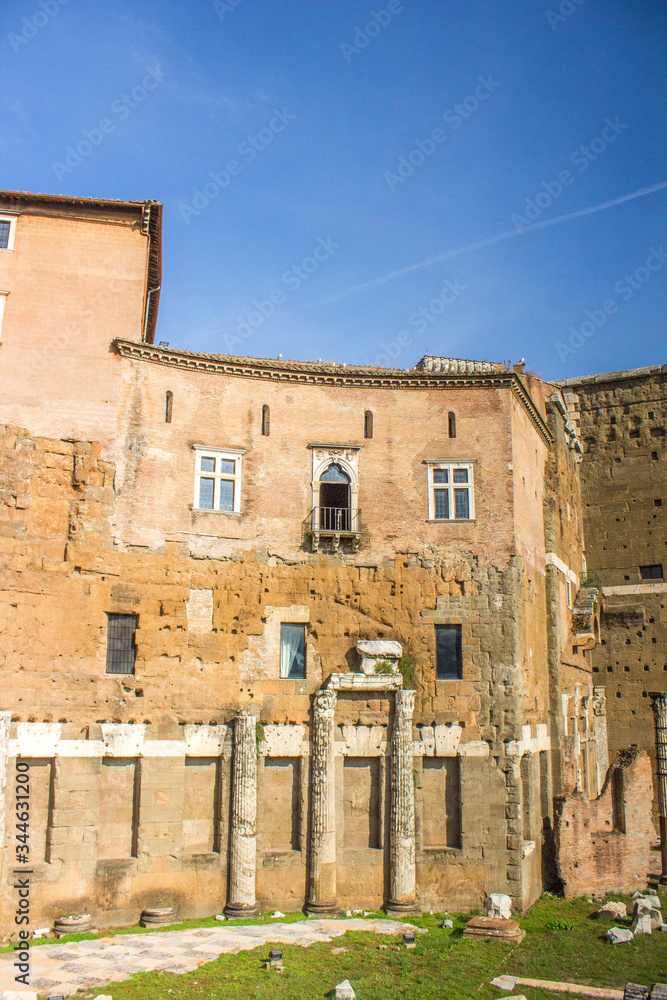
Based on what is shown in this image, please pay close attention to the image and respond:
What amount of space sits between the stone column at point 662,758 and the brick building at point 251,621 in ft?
5.65

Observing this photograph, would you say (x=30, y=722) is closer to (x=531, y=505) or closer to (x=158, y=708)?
(x=158, y=708)

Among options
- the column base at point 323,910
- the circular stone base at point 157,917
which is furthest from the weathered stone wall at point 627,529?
the circular stone base at point 157,917

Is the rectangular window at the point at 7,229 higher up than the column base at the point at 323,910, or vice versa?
the rectangular window at the point at 7,229

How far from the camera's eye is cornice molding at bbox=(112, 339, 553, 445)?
78.3 feet

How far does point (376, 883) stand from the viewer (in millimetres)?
21891

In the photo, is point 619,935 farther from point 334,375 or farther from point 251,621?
point 334,375

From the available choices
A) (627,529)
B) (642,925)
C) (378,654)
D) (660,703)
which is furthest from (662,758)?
(378,654)

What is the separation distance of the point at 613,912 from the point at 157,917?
11301 millimetres

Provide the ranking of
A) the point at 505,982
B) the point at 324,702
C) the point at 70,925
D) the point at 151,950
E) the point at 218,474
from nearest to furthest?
the point at 505,982, the point at 151,950, the point at 70,925, the point at 324,702, the point at 218,474

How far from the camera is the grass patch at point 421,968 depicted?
15.9m

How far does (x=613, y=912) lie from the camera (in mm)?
21781

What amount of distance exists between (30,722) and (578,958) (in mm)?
13168

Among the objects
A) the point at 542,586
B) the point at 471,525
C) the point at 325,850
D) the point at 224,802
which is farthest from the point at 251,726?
the point at 542,586

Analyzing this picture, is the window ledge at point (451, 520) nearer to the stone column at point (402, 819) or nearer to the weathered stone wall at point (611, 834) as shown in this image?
the stone column at point (402, 819)
